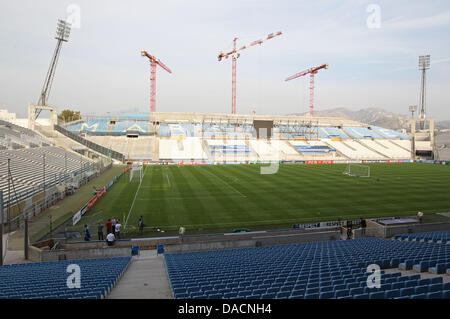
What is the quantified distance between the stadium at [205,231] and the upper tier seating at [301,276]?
0.14 feet

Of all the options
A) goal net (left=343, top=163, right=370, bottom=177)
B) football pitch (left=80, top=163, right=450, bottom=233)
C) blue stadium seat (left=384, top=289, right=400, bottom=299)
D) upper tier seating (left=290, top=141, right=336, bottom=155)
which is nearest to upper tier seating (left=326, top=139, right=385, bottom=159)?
upper tier seating (left=290, top=141, right=336, bottom=155)

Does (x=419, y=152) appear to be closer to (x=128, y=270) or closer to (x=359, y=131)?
(x=359, y=131)

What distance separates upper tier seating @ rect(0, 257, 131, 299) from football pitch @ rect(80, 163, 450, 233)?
8244mm

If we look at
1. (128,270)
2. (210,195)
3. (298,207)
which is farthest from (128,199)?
(128,270)

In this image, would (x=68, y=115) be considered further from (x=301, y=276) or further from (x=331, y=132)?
(x=301, y=276)

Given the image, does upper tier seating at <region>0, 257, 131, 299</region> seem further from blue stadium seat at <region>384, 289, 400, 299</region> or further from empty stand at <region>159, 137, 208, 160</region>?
empty stand at <region>159, 137, 208, 160</region>

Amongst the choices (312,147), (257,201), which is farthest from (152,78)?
(257,201)

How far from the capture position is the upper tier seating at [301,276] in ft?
19.9

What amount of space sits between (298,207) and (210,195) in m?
8.67

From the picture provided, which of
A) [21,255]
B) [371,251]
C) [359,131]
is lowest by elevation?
[21,255]

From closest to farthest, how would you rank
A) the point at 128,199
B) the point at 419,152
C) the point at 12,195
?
the point at 12,195 < the point at 128,199 < the point at 419,152

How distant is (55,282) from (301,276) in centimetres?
686

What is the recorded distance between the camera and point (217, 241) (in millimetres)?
15859

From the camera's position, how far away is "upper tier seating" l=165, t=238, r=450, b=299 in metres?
6.05
